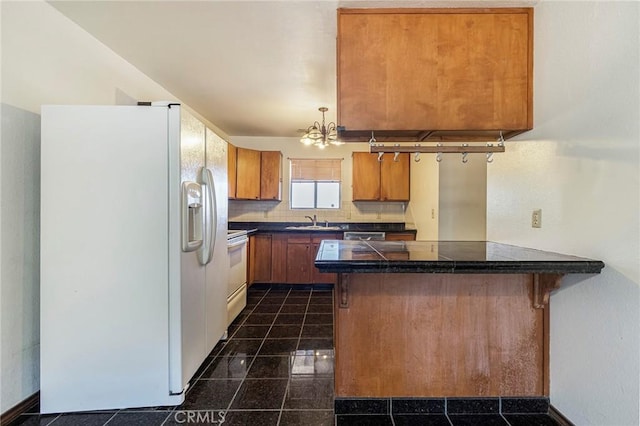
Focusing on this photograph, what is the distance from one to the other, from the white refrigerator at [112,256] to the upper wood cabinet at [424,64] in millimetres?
1084

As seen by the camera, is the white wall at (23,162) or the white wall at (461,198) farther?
the white wall at (461,198)

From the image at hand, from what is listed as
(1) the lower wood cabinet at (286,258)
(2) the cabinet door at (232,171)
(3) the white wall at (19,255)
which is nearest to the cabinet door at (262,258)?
(1) the lower wood cabinet at (286,258)

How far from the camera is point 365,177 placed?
15.3 feet

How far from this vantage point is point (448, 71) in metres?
1.67

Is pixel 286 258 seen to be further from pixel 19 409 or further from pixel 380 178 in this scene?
pixel 19 409

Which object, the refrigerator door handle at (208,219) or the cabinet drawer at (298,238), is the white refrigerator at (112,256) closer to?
the refrigerator door handle at (208,219)

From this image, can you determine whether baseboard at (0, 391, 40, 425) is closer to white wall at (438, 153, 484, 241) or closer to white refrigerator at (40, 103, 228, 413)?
white refrigerator at (40, 103, 228, 413)

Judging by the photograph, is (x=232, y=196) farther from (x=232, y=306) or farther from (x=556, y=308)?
(x=556, y=308)

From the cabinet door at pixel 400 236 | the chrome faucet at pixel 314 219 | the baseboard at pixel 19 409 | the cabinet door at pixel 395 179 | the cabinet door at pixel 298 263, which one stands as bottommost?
the baseboard at pixel 19 409

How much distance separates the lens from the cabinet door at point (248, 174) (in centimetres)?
458

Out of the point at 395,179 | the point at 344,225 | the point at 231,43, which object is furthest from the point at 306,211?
the point at 231,43

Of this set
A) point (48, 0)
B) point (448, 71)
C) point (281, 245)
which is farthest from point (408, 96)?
point (281, 245)

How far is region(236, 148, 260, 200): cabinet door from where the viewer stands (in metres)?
4.58

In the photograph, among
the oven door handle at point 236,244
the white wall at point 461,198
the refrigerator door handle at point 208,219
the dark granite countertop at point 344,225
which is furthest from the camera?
the dark granite countertop at point 344,225
